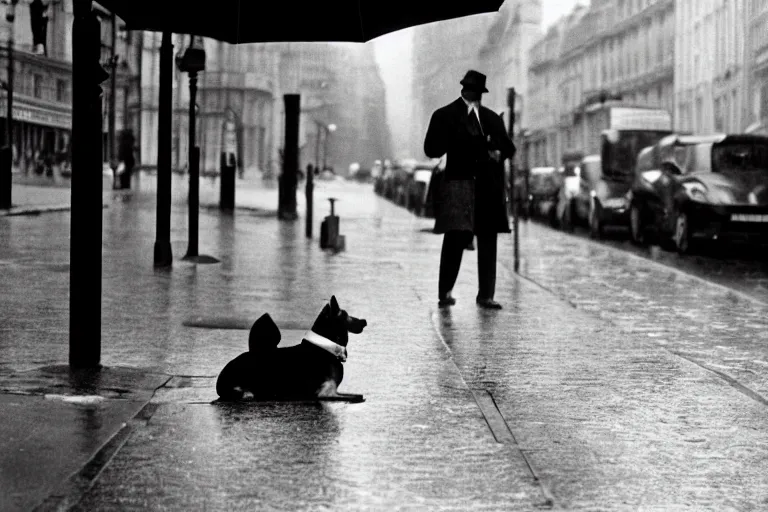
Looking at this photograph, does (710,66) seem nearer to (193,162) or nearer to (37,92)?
(37,92)

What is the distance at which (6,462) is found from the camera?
193 inches

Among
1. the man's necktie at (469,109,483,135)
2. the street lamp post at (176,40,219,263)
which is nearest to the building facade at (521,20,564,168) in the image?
the street lamp post at (176,40,219,263)

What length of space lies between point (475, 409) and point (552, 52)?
10083 cm

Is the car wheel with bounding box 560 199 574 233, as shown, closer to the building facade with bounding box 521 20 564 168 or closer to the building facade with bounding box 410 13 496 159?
the building facade with bounding box 521 20 564 168

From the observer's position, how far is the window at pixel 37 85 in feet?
68.5

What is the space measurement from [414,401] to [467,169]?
4825mm

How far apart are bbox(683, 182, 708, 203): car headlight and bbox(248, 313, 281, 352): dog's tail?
51.8 feet

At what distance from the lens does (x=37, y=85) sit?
69.3 ft

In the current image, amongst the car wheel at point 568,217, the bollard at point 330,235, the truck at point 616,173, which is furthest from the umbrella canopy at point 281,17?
the car wheel at point 568,217

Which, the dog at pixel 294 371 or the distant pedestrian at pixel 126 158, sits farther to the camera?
the distant pedestrian at pixel 126 158

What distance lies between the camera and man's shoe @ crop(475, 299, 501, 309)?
1121 cm

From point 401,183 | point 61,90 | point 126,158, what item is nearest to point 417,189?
point 401,183

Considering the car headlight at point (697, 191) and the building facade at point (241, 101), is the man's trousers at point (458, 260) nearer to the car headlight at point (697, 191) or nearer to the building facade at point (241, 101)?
the car headlight at point (697, 191)

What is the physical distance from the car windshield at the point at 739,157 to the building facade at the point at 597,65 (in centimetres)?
3000
